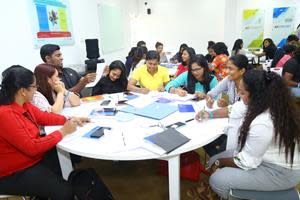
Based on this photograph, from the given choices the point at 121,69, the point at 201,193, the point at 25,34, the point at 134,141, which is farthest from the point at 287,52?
the point at 25,34

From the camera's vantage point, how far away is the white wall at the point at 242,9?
654 centimetres

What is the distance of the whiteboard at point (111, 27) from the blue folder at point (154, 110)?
3682 mm

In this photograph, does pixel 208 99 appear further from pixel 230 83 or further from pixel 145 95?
pixel 145 95

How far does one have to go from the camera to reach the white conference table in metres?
1.26

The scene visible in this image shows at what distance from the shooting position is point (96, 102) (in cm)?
227

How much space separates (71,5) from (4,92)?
11.1ft

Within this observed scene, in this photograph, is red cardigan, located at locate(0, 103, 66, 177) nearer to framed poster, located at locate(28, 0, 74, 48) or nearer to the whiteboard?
framed poster, located at locate(28, 0, 74, 48)

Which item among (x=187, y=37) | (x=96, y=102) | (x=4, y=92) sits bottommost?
(x=96, y=102)

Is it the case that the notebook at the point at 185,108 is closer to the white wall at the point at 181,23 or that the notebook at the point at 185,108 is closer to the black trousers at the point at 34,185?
the black trousers at the point at 34,185

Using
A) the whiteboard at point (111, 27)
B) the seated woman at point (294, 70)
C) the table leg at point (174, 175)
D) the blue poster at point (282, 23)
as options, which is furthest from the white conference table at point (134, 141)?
the blue poster at point (282, 23)

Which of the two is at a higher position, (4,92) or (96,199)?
(4,92)

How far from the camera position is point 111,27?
5.57 metres

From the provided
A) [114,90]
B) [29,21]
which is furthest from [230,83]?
[29,21]

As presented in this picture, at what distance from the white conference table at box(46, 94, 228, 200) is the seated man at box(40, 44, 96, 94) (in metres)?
0.88
